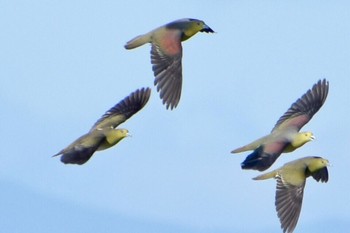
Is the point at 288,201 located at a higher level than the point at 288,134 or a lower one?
lower

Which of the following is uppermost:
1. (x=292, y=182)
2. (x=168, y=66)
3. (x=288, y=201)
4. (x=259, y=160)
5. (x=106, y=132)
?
(x=168, y=66)

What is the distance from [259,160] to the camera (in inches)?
828

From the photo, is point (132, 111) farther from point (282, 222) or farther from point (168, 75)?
point (282, 222)

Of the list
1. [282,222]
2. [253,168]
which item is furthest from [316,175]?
[253,168]

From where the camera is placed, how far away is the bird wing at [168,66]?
→ 22.5m

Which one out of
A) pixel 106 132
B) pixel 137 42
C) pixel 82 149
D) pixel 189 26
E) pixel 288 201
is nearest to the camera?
pixel 82 149

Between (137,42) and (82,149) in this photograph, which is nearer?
(82,149)

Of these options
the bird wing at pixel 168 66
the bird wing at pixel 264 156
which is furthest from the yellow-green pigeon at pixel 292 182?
the bird wing at pixel 168 66

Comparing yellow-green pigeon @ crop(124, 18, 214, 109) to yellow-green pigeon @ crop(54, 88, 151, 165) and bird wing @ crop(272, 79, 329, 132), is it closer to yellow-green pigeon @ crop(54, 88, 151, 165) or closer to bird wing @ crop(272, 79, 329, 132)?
yellow-green pigeon @ crop(54, 88, 151, 165)

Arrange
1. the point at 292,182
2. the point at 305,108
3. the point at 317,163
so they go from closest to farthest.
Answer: the point at 317,163 → the point at 292,182 → the point at 305,108

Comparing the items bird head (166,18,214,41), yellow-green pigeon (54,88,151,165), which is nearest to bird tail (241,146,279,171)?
yellow-green pigeon (54,88,151,165)

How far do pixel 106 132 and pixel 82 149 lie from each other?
101 cm

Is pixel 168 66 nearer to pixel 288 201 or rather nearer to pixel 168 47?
pixel 168 47

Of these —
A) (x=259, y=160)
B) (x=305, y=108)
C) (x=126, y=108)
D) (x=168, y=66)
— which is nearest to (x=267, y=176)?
(x=305, y=108)
